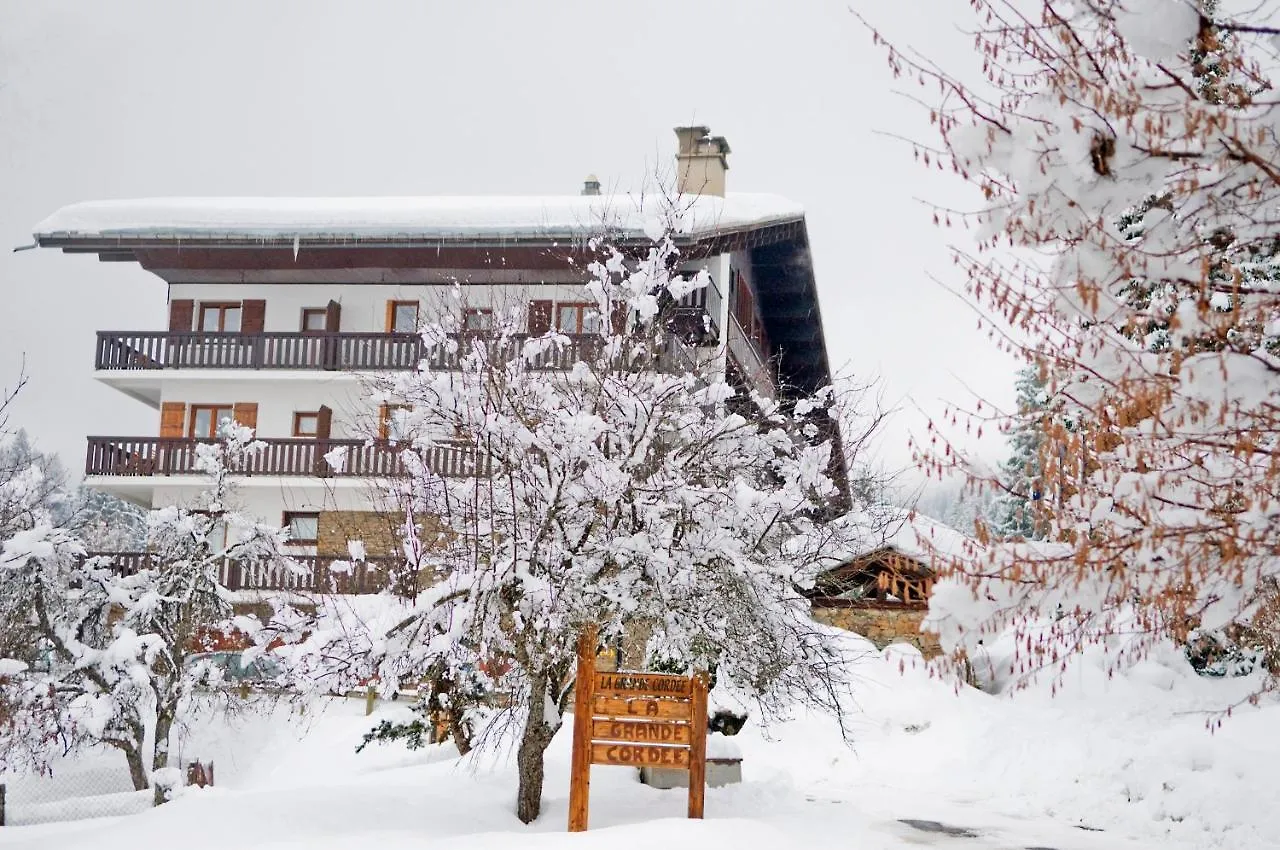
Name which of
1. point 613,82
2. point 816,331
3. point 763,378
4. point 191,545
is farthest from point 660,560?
point 613,82

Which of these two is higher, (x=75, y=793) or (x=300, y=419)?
(x=300, y=419)

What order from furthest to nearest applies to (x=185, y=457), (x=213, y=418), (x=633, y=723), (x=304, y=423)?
(x=213, y=418) < (x=304, y=423) < (x=185, y=457) < (x=633, y=723)

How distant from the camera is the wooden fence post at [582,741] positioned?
10227 millimetres

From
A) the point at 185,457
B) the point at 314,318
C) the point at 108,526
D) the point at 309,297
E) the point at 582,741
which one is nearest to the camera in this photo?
the point at 582,741

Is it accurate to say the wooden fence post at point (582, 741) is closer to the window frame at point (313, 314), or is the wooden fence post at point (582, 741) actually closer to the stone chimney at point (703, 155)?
the stone chimney at point (703, 155)

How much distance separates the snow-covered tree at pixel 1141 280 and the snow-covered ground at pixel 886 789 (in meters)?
4.59

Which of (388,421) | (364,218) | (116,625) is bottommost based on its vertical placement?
(116,625)

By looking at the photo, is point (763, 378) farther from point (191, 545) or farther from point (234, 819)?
point (234, 819)

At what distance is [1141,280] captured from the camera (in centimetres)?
526

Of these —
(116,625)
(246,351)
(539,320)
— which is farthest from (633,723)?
(246,351)

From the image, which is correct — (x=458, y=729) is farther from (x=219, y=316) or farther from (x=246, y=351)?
(x=219, y=316)

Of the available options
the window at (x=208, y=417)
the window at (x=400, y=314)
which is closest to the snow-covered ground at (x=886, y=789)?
the window at (x=208, y=417)

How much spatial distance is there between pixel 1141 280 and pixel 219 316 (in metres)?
24.1

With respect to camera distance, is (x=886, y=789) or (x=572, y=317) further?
(x=572, y=317)
